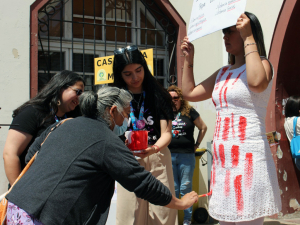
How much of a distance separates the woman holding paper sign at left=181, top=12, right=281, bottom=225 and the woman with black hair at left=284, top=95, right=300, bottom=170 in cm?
291

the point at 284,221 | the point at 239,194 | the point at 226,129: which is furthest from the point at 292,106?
the point at 239,194

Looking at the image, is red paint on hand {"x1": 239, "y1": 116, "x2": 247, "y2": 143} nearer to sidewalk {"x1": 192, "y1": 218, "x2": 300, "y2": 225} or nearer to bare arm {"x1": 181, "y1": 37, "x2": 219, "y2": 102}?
bare arm {"x1": 181, "y1": 37, "x2": 219, "y2": 102}

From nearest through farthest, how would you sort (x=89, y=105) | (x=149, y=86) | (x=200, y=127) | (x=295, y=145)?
1. (x=89, y=105)
2. (x=149, y=86)
3. (x=295, y=145)
4. (x=200, y=127)

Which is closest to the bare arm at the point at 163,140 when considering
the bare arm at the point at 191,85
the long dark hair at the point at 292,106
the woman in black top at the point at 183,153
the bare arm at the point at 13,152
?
the bare arm at the point at 191,85

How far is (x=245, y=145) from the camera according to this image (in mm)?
1874

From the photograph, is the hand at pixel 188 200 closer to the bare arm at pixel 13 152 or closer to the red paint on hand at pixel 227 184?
the red paint on hand at pixel 227 184

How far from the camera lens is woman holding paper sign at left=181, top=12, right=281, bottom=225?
1843 millimetres

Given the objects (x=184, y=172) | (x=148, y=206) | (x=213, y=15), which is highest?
(x=213, y=15)

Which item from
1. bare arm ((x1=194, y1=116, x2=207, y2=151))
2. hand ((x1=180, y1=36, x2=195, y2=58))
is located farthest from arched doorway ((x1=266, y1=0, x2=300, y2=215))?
hand ((x1=180, y1=36, x2=195, y2=58))

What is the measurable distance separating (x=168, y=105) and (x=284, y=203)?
2951 mm

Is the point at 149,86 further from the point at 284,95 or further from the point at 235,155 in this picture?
the point at 284,95

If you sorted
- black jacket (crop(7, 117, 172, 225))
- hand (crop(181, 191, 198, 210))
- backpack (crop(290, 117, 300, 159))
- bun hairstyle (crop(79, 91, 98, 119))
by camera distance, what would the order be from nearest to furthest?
black jacket (crop(7, 117, 172, 225)), bun hairstyle (crop(79, 91, 98, 119)), hand (crop(181, 191, 198, 210)), backpack (crop(290, 117, 300, 159))

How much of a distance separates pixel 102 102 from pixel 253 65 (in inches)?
35.0

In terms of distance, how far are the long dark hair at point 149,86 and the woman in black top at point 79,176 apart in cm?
98
